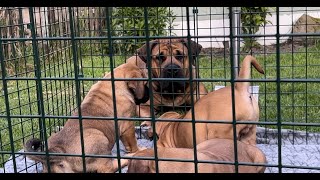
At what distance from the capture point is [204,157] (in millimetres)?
2941

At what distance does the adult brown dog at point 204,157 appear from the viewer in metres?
2.69

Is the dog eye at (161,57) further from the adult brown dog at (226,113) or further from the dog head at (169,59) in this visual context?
the adult brown dog at (226,113)

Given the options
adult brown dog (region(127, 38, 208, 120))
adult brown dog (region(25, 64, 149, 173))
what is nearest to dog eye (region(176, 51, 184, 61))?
adult brown dog (region(127, 38, 208, 120))

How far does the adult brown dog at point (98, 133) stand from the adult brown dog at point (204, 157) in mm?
671

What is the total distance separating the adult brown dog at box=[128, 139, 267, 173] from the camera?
8.82 ft

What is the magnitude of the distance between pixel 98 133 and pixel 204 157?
1.03m

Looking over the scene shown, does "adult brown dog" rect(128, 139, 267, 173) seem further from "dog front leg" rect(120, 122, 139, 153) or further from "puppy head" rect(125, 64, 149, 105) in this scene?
"dog front leg" rect(120, 122, 139, 153)

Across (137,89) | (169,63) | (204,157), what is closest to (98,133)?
(137,89)

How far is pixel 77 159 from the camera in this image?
351 centimetres

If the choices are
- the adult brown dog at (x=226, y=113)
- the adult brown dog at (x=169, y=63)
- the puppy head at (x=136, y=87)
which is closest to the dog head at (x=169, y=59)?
the adult brown dog at (x=169, y=63)
